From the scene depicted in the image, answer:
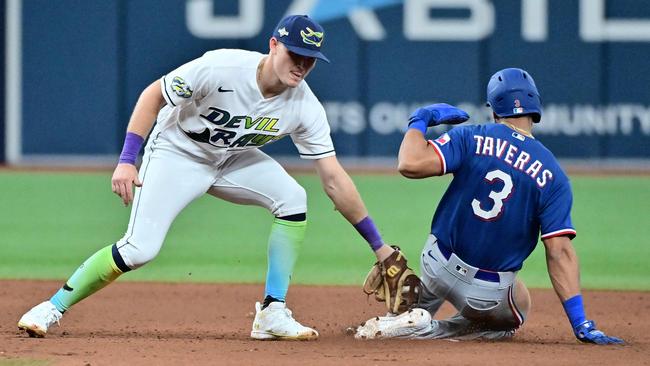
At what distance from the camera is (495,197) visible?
18.0 ft

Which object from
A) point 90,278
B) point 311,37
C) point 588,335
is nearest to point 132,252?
point 90,278

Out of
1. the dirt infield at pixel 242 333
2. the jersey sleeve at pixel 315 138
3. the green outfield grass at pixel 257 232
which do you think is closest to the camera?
the dirt infield at pixel 242 333

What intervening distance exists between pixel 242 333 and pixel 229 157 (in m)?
0.93

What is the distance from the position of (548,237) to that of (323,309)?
6.48ft

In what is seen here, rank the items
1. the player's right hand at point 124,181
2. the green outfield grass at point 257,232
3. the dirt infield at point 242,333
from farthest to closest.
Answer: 1. the green outfield grass at point 257,232
2. the player's right hand at point 124,181
3. the dirt infield at point 242,333

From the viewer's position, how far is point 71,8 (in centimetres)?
1583

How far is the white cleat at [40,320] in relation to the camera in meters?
5.56

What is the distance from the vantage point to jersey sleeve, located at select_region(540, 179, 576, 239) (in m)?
5.39

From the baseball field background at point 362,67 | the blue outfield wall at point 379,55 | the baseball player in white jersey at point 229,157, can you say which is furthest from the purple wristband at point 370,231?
the blue outfield wall at point 379,55

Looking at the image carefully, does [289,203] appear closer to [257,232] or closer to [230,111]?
[230,111]

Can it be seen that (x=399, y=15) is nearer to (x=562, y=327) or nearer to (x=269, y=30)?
(x=269, y=30)

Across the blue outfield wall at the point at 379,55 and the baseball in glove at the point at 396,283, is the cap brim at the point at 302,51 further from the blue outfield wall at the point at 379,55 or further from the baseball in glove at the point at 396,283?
the blue outfield wall at the point at 379,55

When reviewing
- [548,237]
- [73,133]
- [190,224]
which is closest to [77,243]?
[190,224]

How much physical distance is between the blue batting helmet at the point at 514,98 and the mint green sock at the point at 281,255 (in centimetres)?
120
